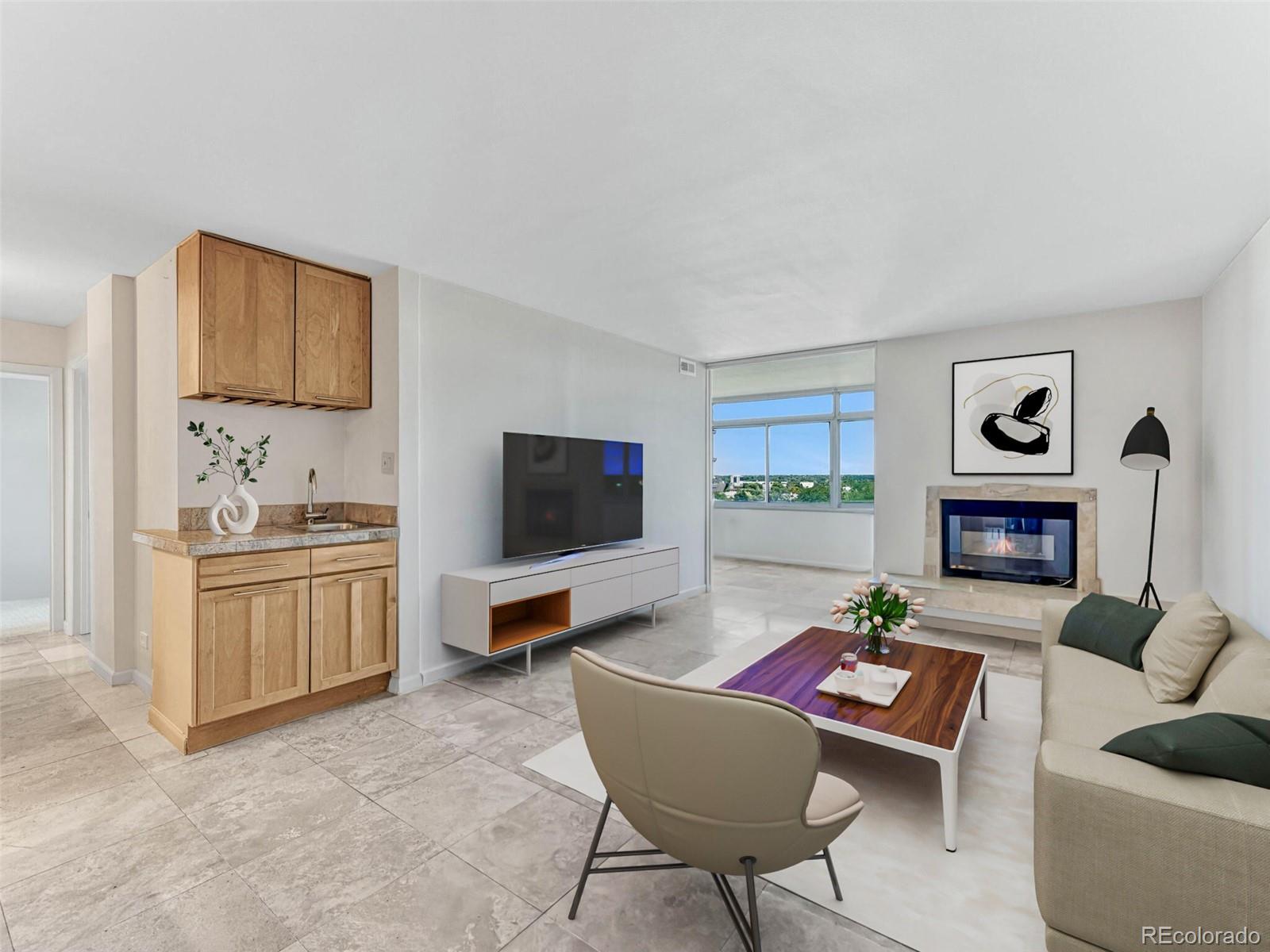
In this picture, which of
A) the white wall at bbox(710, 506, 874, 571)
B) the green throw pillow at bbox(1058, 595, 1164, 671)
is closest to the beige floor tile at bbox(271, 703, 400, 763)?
the green throw pillow at bbox(1058, 595, 1164, 671)

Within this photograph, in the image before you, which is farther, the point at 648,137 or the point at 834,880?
the point at 648,137

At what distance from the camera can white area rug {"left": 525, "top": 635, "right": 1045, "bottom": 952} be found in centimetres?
171

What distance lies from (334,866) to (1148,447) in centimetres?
477

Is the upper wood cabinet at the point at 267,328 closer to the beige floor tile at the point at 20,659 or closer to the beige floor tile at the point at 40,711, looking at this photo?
the beige floor tile at the point at 40,711

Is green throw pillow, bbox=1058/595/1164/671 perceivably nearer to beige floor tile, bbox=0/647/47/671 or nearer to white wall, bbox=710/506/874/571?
white wall, bbox=710/506/874/571

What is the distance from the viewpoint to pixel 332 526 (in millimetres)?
3584

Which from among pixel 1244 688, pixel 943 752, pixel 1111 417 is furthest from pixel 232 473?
pixel 1111 417

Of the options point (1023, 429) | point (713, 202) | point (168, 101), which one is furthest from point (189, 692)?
point (1023, 429)

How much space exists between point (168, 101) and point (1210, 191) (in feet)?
13.1

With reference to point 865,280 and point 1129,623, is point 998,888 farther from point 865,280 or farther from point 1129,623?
point 865,280

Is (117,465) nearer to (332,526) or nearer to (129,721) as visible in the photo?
(332,526)

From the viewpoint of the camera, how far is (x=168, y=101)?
6.21ft

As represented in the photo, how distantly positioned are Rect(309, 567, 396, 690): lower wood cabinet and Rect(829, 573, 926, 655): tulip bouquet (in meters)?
2.55

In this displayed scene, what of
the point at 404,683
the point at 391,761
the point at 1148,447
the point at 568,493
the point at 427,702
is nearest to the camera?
the point at 391,761
